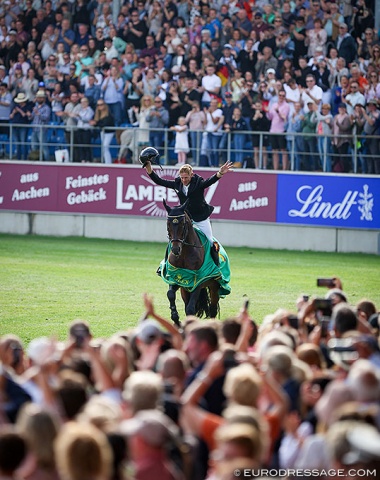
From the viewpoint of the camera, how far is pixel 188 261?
55.0 feet

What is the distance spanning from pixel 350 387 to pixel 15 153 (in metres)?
26.6

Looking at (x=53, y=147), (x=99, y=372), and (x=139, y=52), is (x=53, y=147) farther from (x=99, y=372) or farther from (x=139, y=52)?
(x=99, y=372)

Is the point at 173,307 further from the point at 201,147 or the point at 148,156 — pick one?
the point at 201,147

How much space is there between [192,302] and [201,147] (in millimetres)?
13966

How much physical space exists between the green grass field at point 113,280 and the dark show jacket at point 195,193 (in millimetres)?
2018

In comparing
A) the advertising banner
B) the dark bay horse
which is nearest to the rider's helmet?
the dark bay horse

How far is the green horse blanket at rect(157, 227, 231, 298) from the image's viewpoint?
16.8 meters

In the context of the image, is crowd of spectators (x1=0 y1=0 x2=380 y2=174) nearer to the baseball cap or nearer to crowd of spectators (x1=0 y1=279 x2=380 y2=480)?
the baseball cap

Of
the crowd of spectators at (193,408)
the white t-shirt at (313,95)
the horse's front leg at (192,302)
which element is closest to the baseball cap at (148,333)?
the crowd of spectators at (193,408)

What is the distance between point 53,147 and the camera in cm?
3206

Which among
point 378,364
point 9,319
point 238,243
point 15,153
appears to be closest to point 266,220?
point 238,243

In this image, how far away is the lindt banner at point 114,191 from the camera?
30.4 metres

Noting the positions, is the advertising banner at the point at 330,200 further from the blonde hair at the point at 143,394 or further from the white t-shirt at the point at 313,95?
the blonde hair at the point at 143,394

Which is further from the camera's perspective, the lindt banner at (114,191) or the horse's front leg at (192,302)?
the lindt banner at (114,191)
